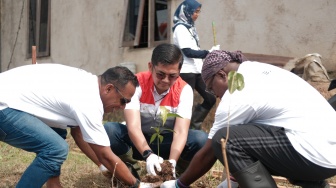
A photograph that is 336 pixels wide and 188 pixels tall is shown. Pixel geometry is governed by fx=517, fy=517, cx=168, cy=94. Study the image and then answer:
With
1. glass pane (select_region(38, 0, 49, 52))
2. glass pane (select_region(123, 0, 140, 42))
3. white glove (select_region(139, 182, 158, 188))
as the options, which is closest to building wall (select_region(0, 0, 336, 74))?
glass pane (select_region(123, 0, 140, 42))

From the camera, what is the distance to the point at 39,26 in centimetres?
1056

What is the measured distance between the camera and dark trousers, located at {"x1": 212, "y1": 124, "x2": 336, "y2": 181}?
2.65 metres

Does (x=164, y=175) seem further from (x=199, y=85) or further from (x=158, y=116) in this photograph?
(x=199, y=85)

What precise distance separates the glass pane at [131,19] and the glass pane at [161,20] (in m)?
0.52

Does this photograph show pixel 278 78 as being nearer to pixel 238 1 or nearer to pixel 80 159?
pixel 80 159

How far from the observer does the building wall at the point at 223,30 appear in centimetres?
591

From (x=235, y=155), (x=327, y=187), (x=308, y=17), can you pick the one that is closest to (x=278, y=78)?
(x=235, y=155)

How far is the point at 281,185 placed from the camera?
3.65 metres

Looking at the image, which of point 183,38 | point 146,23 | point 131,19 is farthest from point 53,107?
point 131,19

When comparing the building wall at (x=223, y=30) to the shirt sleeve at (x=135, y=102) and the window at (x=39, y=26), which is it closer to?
the window at (x=39, y=26)

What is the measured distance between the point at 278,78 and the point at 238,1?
13.3 ft

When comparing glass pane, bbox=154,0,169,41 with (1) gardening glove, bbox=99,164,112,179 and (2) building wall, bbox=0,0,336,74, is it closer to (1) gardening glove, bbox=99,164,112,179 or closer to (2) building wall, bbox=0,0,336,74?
(2) building wall, bbox=0,0,336,74

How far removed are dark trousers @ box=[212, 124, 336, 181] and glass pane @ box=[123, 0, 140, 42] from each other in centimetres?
572

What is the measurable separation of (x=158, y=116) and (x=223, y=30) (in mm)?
3314
